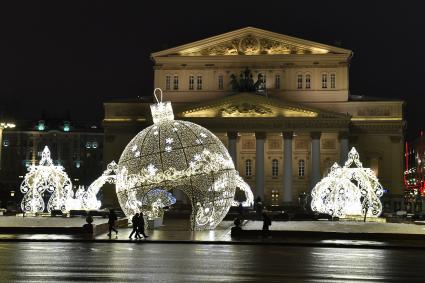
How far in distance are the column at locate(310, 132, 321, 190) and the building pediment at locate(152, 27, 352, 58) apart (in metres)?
9.64

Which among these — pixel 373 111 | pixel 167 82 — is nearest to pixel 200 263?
pixel 373 111

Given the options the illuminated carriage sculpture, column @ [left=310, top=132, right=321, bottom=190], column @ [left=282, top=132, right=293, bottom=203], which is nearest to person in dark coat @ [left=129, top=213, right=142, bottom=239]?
the illuminated carriage sculpture

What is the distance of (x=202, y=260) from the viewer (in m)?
20.0

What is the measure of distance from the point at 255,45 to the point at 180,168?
42499 millimetres

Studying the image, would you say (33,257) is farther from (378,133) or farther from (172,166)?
(378,133)

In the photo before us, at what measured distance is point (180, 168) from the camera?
29906 millimetres

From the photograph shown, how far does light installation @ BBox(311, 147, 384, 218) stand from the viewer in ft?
130

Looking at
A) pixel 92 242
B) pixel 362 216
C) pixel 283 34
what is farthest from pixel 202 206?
pixel 283 34

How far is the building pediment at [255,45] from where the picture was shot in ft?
229

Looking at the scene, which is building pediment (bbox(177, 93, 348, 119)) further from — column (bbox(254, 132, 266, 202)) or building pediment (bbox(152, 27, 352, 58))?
building pediment (bbox(152, 27, 352, 58))

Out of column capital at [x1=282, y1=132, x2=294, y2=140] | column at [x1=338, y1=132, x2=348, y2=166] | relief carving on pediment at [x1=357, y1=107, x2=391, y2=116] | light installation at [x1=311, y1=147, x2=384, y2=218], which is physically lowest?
light installation at [x1=311, y1=147, x2=384, y2=218]

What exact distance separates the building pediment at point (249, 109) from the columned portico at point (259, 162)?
2.03m

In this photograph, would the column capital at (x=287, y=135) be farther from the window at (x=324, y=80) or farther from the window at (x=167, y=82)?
the window at (x=167, y=82)

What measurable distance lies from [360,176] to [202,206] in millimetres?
12196
